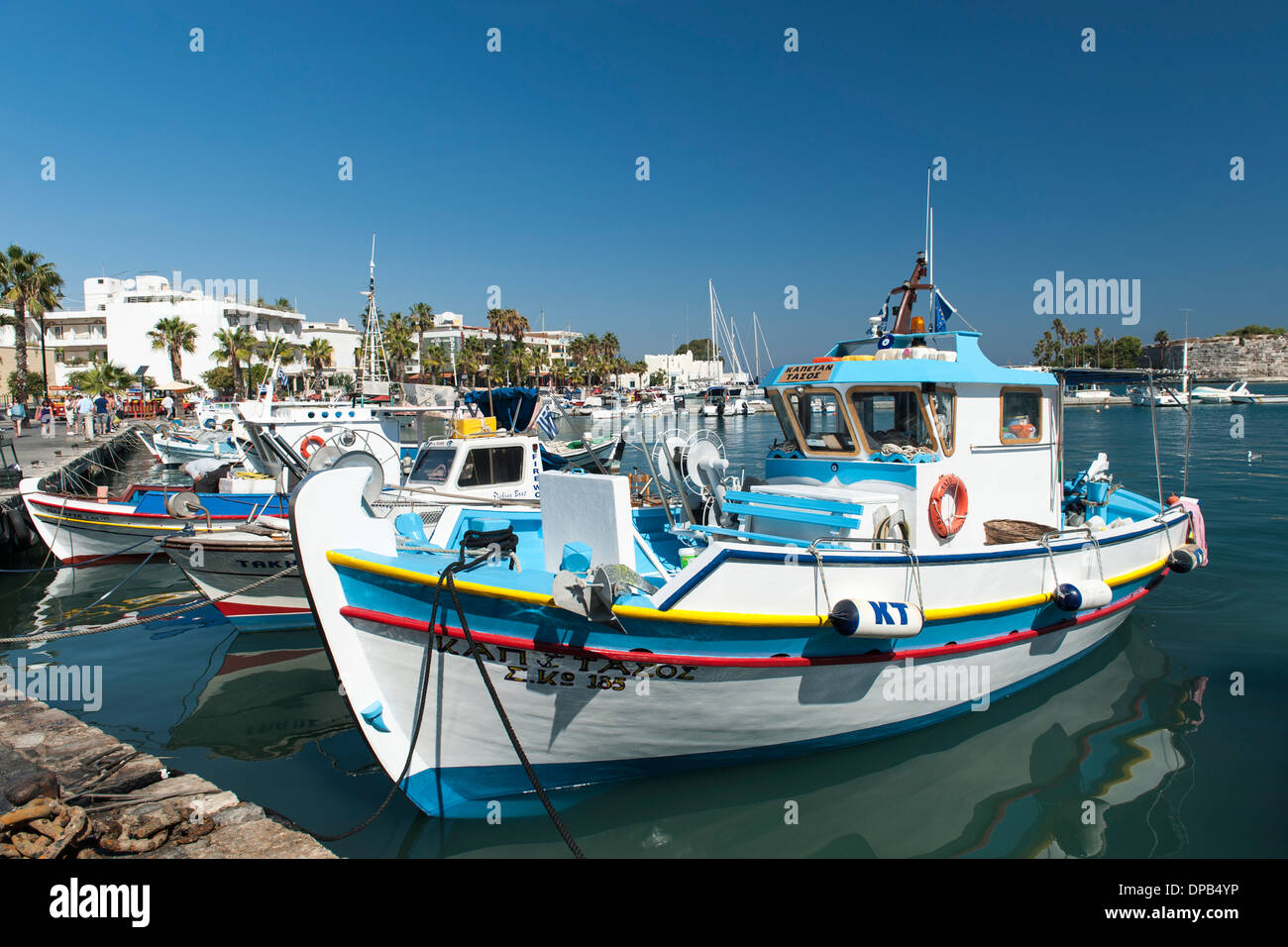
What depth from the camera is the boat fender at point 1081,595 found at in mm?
6457

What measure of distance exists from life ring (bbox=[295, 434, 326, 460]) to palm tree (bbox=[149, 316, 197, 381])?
43.9 metres

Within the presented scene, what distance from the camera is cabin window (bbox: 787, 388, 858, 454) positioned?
7.14m

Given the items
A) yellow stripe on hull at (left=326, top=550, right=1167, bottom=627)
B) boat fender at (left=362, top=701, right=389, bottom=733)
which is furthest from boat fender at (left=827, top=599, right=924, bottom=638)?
boat fender at (left=362, top=701, right=389, bottom=733)

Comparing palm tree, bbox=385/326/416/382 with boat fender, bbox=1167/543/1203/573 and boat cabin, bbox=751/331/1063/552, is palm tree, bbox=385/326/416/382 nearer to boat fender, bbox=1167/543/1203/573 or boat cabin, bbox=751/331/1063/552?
boat cabin, bbox=751/331/1063/552

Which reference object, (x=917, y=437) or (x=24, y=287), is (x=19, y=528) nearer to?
(x=917, y=437)

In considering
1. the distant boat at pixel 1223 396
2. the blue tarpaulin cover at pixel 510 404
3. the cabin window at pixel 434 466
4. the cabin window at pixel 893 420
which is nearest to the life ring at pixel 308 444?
the blue tarpaulin cover at pixel 510 404

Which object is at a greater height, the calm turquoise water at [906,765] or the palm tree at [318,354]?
the palm tree at [318,354]

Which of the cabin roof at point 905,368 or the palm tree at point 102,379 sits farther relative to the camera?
the palm tree at point 102,379

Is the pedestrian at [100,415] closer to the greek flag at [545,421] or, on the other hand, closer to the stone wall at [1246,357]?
the greek flag at [545,421]

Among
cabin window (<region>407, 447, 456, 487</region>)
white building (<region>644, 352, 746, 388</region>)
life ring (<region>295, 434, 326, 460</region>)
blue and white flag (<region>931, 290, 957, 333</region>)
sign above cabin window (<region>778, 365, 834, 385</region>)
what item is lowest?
cabin window (<region>407, 447, 456, 487</region>)

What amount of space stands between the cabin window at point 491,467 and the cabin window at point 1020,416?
24.9ft

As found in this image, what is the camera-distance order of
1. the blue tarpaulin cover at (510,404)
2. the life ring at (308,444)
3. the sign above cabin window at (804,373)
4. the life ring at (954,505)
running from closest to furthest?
the life ring at (954,505), the sign above cabin window at (804,373), the life ring at (308,444), the blue tarpaulin cover at (510,404)
